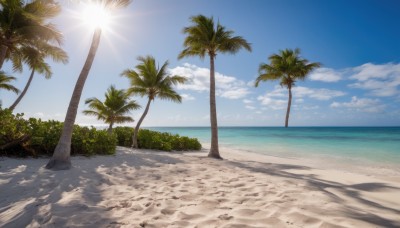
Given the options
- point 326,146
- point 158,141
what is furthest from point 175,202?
point 326,146

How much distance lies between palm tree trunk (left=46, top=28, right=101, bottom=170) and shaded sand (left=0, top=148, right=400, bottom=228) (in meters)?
0.43

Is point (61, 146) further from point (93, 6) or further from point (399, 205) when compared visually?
point (399, 205)

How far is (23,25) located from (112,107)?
761 centimetres

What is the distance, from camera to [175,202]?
3668 millimetres

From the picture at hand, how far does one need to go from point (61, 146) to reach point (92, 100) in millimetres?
12055

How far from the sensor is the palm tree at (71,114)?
20.0 ft

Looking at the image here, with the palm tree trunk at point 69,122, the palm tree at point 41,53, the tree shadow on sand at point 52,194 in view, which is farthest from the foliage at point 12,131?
the palm tree at point 41,53

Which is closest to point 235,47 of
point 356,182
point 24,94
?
point 356,182

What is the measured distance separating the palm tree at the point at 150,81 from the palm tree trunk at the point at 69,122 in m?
8.65

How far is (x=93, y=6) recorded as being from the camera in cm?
745

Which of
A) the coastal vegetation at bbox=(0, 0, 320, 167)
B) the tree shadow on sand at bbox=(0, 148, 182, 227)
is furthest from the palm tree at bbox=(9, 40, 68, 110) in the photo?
the tree shadow on sand at bbox=(0, 148, 182, 227)

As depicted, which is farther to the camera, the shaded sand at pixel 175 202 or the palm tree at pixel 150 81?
the palm tree at pixel 150 81

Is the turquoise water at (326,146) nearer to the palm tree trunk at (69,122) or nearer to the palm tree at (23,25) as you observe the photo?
the palm tree trunk at (69,122)

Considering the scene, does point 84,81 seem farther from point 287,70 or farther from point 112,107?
point 287,70
